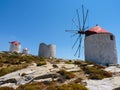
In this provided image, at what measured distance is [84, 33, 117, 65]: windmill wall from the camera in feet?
111

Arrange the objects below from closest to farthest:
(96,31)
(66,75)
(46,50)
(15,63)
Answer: (66,75) < (15,63) < (96,31) < (46,50)

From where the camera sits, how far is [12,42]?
70.0 m

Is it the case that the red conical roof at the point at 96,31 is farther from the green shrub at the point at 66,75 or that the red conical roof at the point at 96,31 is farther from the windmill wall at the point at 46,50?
the windmill wall at the point at 46,50

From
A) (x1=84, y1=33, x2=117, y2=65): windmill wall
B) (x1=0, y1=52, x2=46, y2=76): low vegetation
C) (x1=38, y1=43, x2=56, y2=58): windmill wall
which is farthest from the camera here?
(x1=38, y1=43, x2=56, y2=58): windmill wall

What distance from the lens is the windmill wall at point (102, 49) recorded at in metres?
33.9

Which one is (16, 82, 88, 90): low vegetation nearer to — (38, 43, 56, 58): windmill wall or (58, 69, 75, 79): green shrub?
(58, 69, 75, 79): green shrub

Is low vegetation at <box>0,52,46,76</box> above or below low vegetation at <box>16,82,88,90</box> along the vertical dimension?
above

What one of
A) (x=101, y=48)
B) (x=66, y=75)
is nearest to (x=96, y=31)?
(x=101, y=48)

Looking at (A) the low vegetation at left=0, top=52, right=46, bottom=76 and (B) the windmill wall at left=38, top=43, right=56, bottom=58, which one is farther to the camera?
(B) the windmill wall at left=38, top=43, right=56, bottom=58

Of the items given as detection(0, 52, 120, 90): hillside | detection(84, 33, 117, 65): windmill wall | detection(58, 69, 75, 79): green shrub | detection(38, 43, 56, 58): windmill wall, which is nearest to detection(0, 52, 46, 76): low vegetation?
detection(0, 52, 120, 90): hillside

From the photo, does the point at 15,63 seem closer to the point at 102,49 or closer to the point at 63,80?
the point at 102,49

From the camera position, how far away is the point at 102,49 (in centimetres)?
3400

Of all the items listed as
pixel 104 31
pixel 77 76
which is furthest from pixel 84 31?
pixel 77 76

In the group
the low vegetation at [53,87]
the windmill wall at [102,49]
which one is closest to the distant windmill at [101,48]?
the windmill wall at [102,49]
